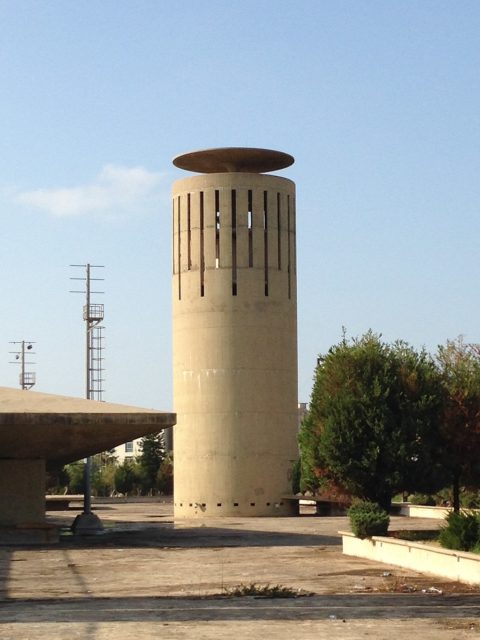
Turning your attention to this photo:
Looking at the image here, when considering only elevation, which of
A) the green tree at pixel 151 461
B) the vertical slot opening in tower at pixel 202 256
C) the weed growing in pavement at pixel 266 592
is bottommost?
the weed growing in pavement at pixel 266 592

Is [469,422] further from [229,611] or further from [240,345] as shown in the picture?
[240,345]

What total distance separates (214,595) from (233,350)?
40903mm

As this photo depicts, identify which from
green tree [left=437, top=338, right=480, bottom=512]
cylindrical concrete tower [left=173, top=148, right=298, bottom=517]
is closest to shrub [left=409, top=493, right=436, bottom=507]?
cylindrical concrete tower [left=173, top=148, right=298, bottom=517]

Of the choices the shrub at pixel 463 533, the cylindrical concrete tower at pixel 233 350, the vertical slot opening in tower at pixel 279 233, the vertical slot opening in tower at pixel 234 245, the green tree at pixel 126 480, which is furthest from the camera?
the green tree at pixel 126 480

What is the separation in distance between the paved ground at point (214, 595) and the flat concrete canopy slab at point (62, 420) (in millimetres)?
3681

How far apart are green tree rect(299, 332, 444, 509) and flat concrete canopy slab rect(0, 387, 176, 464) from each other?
5.12 meters

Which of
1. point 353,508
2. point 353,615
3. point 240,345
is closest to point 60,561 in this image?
point 353,508

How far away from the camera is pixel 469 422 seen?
38125 millimetres

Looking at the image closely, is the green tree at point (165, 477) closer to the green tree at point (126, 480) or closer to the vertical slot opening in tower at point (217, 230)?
the green tree at point (126, 480)

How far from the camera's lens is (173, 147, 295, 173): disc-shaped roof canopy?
6419cm

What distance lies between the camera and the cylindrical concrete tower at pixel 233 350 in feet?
205

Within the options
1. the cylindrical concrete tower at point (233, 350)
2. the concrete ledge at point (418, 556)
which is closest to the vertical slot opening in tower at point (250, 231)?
the cylindrical concrete tower at point (233, 350)

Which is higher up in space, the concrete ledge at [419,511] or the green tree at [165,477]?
the green tree at [165,477]

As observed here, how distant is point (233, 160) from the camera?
65.2 metres
